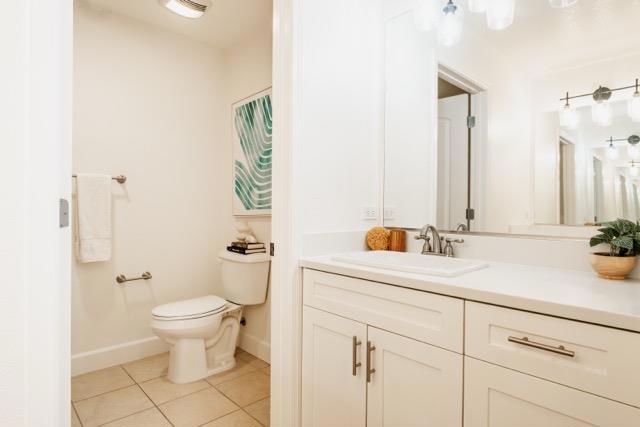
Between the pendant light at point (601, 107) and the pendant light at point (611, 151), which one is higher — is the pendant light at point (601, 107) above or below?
above

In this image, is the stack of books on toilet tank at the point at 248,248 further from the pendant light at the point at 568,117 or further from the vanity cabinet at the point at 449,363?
the pendant light at the point at 568,117

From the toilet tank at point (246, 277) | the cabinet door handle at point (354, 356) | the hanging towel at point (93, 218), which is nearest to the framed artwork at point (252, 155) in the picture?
the toilet tank at point (246, 277)

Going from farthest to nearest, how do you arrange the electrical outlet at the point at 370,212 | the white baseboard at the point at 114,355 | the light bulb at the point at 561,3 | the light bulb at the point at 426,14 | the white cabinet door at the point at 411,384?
the white baseboard at the point at 114,355
the electrical outlet at the point at 370,212
the light bulb at the point at 426,14
the light bulb at the point at 561,3
the white cabinet door at the point at 411,384

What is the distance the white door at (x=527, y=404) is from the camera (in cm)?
72

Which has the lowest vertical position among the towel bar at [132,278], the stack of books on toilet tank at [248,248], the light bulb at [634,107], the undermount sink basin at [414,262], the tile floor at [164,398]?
the tile floor at [164,398]

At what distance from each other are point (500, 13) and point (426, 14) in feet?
1.12

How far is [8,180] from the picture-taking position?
0.70 metres

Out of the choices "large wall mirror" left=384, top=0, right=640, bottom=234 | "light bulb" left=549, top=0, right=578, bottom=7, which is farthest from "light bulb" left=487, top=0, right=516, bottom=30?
"light bulb" left=549, top=0, right=578, bottom=7

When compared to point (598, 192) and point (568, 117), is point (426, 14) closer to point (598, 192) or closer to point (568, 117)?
point (568, 117)

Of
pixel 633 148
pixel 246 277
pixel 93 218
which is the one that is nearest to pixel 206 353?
pixel 246 277

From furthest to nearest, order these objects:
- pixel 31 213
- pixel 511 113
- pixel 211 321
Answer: pixel 211 321, pixel 511 113, pixel 31 213

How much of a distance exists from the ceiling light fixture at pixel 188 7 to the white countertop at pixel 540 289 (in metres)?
1.91

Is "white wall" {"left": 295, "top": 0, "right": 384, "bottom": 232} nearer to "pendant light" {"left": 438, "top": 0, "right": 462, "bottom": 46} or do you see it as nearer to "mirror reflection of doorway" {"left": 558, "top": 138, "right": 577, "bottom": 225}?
"pendant light" {"left": 438, "top": 0, "right": 462, "bottom": 46}

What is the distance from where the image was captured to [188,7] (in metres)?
2.12
